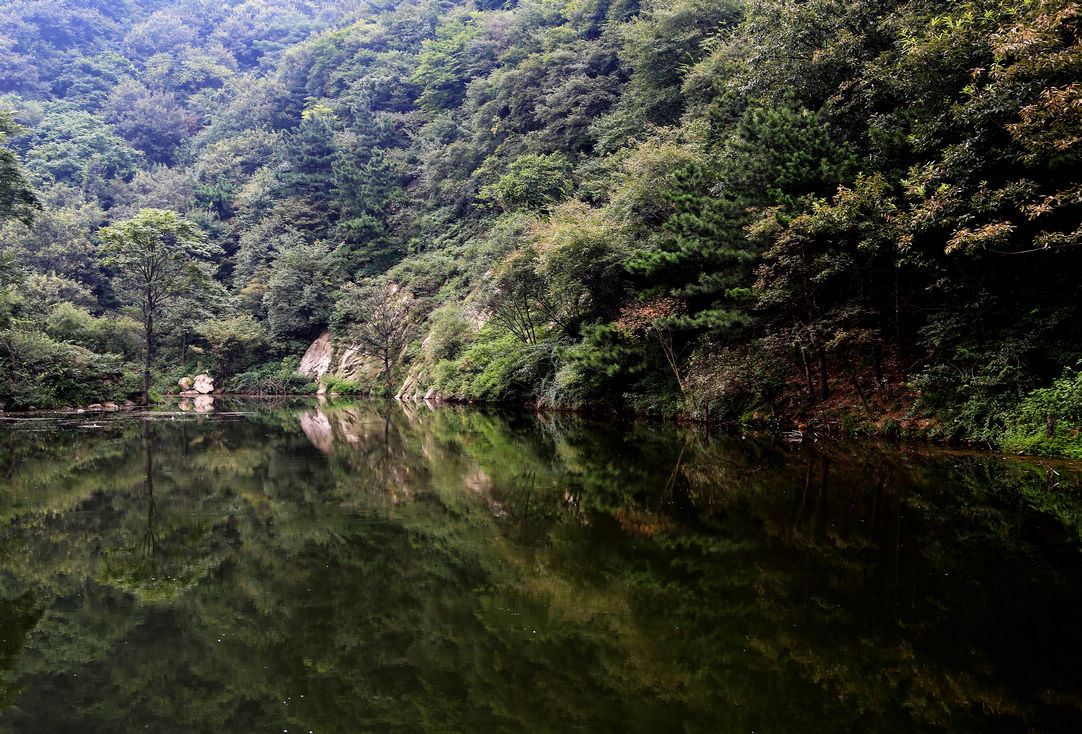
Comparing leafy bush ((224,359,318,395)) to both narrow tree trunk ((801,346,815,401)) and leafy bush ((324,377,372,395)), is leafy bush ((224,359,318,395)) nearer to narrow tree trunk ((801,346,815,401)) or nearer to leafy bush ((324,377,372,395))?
leafy bush ((324,377,372,395))

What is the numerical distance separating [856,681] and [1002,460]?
7451 millimetres

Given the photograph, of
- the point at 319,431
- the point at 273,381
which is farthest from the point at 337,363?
the point at 319,431

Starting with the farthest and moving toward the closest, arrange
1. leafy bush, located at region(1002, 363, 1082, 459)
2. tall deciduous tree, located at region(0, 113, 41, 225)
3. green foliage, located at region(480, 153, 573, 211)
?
green foliage, located at region(480, 153, 573, 211)
tall deciduous tree, located at region(0, 113, 41, 225)
leafy bush, located at region(1002, 363, 1082, 459)

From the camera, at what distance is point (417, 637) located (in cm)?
289

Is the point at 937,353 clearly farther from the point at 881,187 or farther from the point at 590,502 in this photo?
the point at 590,502

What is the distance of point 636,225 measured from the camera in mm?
15938

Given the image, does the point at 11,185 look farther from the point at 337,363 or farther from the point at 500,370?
the point at 337,363

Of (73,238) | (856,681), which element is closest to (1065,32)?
(856,681)

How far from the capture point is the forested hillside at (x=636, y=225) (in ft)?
28.0

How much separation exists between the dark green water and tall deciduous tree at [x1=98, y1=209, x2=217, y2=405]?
19322 mm

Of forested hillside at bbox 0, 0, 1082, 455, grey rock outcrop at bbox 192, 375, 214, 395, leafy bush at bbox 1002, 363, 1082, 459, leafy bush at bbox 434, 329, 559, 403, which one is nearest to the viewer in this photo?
leafy bush at bbox 1002, 363, 1082, 459

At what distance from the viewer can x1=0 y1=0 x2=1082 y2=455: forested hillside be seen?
8547 mm

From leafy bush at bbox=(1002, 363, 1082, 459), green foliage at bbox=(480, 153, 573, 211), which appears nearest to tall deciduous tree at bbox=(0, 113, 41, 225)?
green foliage at bbox=(480, 153, 573, 211)

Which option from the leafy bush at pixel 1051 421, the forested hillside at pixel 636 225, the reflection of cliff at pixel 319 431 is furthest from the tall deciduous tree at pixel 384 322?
the leafy bush at pixel 1051 421
